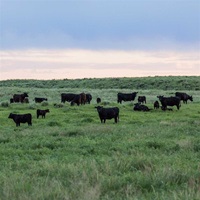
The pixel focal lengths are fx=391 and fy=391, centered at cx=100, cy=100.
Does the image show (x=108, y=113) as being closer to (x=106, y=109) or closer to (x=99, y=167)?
(x=106, y=109)

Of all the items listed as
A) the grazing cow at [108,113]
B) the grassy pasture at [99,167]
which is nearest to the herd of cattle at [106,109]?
the grazing cow at [108,113]

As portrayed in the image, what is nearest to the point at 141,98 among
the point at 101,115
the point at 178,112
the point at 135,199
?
the point at 178,112

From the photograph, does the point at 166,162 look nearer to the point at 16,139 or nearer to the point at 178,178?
the point at 178,178

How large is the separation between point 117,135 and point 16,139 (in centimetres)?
379

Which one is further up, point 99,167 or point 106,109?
point 99,167

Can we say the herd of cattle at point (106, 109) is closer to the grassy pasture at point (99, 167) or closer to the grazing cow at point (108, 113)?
the grazing cow at point (108, 113)

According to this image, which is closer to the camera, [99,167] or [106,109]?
[99,167]

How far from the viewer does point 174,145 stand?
11.8 m

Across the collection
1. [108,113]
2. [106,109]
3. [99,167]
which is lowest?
[108,113]

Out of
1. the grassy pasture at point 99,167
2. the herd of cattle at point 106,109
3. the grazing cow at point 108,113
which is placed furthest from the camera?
the grazing cow at point 108,113

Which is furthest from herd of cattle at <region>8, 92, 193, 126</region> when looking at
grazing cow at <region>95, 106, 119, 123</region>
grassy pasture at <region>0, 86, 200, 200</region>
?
grassy pasture at <region>0, 86, 200, 200</region>

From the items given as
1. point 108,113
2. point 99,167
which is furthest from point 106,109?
point 99,167

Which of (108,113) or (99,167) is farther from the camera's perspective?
(108,113)

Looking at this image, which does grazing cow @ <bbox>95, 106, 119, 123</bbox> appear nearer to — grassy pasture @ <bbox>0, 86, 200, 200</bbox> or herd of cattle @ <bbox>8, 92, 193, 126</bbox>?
herd of cattle @ <bbox>8, 92, 193, 126</bbox>
